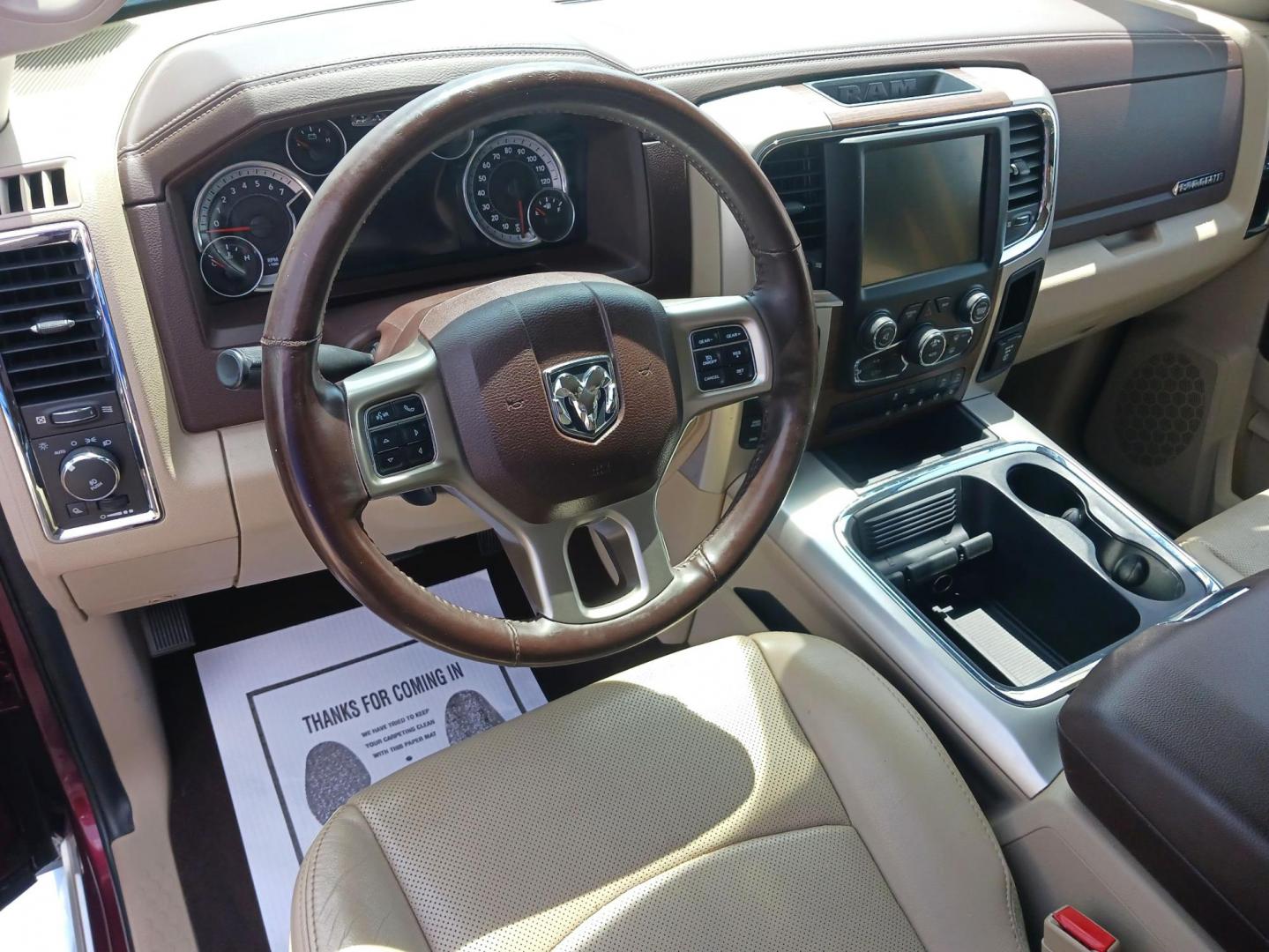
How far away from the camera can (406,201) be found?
3.97 feet

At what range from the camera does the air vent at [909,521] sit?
1.39m

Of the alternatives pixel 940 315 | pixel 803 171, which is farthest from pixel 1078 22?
pixel 803 171

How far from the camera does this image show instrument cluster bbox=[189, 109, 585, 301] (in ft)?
3.57

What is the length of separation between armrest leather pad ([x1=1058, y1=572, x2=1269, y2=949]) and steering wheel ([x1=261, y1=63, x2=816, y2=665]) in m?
0.37

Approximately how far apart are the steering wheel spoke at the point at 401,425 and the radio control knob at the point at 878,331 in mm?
663

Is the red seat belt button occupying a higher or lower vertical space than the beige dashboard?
lower

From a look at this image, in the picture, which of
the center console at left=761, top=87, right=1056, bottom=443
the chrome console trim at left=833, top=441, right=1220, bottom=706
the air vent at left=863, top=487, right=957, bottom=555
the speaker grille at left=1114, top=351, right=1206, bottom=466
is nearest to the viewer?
the chrome console trim at left=833, top=441, right=1220, bottom=706

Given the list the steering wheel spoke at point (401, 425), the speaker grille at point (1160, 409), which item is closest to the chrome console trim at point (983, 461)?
the steering wheel spoke at point (401, 425)

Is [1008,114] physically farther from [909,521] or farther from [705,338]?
[705,338]

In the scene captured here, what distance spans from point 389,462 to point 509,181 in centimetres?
48

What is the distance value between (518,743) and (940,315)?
810 millimetres

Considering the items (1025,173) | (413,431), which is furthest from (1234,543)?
(413,431)

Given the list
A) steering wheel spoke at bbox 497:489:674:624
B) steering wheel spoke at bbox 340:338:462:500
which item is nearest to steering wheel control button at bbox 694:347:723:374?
steering wheel spoke at bbox 497:489:674:624

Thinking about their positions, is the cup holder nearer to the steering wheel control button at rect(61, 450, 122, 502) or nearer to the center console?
the center console
